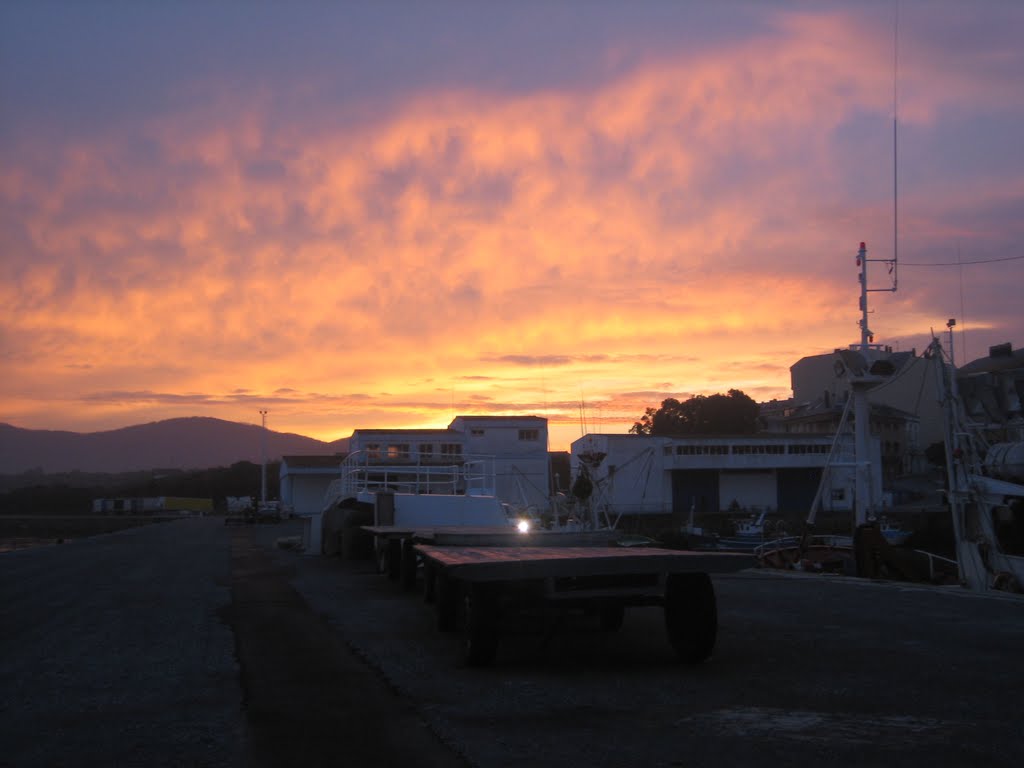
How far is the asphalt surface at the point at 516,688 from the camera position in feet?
20.8

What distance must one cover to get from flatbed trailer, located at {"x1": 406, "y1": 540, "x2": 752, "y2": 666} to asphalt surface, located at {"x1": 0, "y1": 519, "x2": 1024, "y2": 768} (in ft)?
1.16

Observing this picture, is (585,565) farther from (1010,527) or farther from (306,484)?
(306,484)

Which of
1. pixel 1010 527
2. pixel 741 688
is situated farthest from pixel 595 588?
pixel 1010 527

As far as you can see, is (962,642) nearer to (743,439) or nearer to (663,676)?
(663,676)

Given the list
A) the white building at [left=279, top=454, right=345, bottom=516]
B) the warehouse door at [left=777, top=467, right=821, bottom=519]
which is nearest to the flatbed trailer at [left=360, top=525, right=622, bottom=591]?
the white building at [left=279, top=454, right=345, bottom=516]

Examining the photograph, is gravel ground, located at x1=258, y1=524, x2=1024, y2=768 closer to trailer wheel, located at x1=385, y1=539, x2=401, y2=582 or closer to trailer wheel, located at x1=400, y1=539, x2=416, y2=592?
trailer wheel, located at x1=400, y1=539, x2=416, y2=592

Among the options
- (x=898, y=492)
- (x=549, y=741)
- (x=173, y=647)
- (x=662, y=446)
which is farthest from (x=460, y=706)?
(x=898, y=492)

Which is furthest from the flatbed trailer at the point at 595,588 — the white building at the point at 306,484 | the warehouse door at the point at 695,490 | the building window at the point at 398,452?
the white building at the point at 306,484

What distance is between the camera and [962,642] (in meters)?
10.5

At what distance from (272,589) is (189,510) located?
95637 millimetres

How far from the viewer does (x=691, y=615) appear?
937 centimetres

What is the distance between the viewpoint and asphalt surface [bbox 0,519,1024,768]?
6332mm

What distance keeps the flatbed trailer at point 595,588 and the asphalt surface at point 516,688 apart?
0.35 meters

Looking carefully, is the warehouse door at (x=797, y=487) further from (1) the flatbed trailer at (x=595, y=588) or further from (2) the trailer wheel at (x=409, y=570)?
(1) the flatbed trailer at (x=595, y=588)
